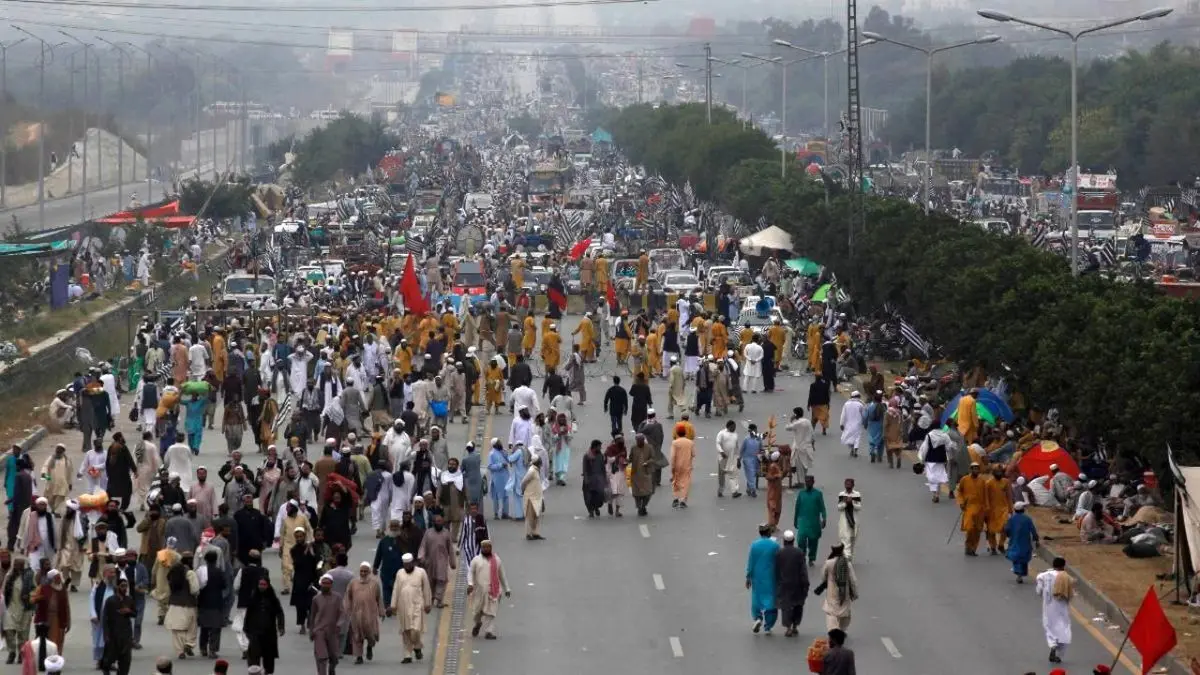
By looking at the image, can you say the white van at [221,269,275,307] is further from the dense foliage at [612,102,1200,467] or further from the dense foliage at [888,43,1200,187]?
A: the dense foliage at [888,43,1200,187]

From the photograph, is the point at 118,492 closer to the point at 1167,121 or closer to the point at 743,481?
the point at 743,481

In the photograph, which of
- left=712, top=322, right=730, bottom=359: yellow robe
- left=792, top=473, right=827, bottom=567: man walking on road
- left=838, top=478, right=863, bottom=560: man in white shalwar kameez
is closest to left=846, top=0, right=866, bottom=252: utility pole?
left=712, top=322, right=730, bottom=359: yellow robe

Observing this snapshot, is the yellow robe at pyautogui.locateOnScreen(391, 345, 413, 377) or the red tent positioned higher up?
the yellow robe at pyautogui.locateOnScreen(391, 345, 413, 377)

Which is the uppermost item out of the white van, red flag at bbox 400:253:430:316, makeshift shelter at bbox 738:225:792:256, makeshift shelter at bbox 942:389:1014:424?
makeshift shelter at bbox 738:225:792:256

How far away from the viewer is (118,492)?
88.9ft

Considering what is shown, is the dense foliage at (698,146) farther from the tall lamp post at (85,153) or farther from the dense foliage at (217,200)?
the tall lamp post at (85,153)

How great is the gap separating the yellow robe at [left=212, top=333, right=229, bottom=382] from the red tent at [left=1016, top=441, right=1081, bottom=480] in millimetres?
12896

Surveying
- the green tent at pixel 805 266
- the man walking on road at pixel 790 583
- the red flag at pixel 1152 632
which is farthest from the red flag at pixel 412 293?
the red flag at pixel 1152 632

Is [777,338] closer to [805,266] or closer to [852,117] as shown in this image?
[852,117]

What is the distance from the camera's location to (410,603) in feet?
68.6

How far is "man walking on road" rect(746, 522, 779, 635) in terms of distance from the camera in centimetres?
2191

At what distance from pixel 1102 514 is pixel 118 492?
9.81m

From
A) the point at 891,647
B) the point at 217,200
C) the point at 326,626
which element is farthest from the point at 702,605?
the point at 217,200

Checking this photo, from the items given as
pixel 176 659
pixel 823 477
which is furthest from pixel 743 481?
pixel 176 659
